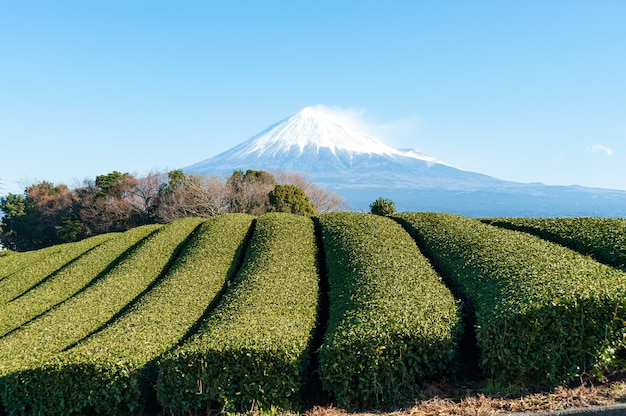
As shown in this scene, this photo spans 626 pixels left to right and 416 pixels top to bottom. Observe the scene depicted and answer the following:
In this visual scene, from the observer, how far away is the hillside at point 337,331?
9.02 m

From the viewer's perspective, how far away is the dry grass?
26.4ft

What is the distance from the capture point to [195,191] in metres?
49.3

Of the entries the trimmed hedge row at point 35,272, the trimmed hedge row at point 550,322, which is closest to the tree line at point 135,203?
the trimmed hedge row at point 35,272

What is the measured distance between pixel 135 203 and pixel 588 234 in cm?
4869

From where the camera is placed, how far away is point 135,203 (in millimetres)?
53031

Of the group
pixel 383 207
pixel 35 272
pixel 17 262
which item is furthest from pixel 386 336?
pixel 17 262

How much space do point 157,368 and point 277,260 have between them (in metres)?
7.73

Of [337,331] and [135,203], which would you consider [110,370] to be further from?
[135,203]

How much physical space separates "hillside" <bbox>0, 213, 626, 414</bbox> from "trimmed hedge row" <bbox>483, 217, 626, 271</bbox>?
0.27 feet

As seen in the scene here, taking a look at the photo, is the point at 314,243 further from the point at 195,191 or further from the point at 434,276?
the point at 195,191

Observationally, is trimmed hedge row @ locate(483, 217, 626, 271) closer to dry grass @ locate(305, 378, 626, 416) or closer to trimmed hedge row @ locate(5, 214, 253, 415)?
dry grass @ locate(305, 378, 626, 416)

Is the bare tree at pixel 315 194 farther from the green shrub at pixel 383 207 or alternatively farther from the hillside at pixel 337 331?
the hillside at pixel 337 331

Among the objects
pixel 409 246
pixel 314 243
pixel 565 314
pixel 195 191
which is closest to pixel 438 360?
pixel 565 314

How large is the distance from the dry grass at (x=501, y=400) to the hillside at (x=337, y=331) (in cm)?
26
